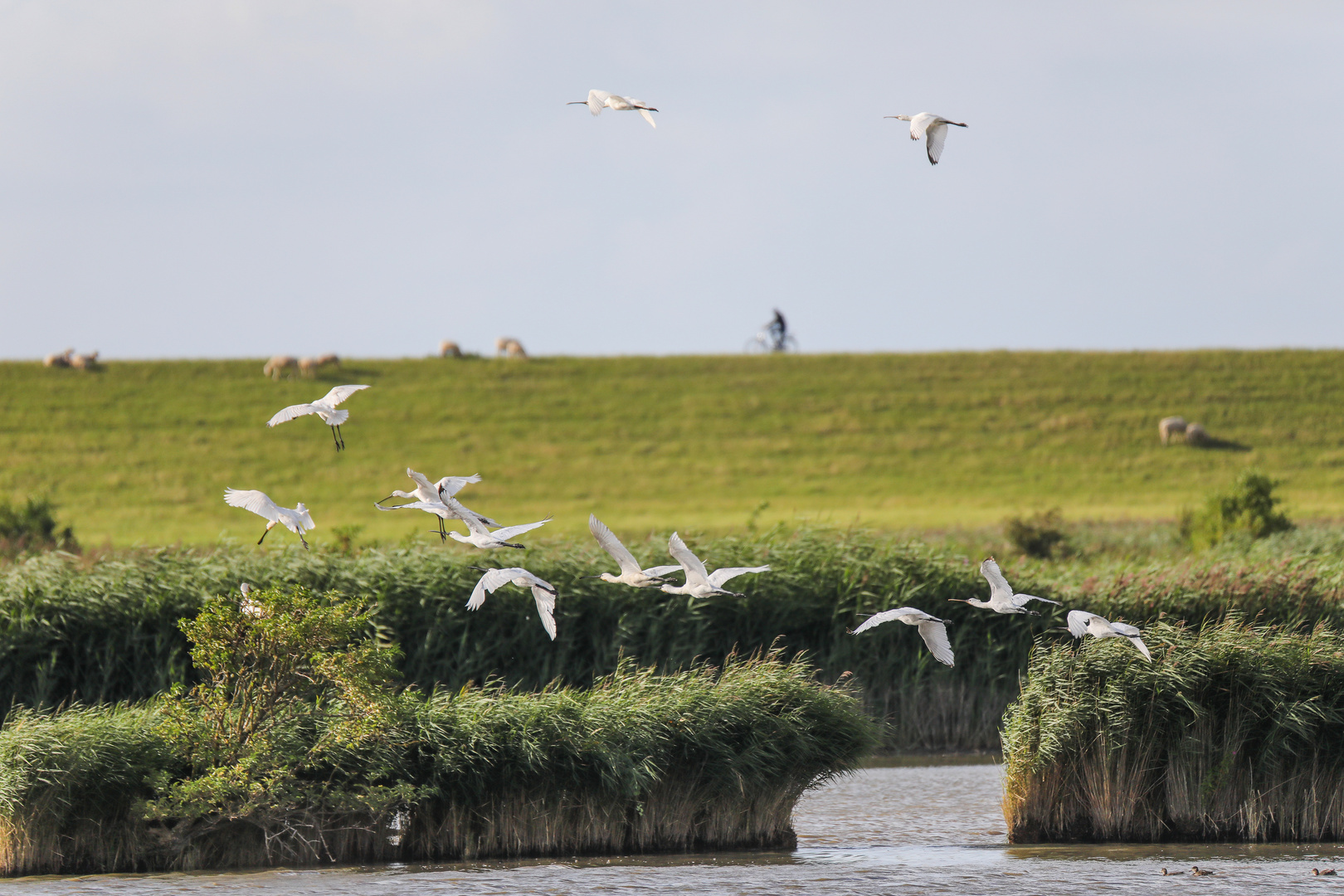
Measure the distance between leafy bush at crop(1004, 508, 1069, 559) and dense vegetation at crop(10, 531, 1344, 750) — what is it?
44.6 feet

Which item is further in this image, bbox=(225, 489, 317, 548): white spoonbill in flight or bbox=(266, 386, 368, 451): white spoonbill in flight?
bbox=(225, 489, 317, 548): white spoonbill in flight

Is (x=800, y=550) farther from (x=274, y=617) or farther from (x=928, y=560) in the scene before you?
(x=274, y=617)

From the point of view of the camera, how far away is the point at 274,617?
14719mm

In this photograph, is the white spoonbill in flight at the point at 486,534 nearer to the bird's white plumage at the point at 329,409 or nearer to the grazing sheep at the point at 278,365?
the bird's white plumage at the point at 329,409

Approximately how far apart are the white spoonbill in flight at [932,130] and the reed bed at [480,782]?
6589mm

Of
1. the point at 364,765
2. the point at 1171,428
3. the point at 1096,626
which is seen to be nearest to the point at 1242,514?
the point at 1096,626

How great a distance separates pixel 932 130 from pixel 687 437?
58.1 meters

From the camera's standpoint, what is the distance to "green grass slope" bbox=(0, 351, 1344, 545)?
59406 millimetres

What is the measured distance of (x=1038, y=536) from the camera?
38.6 m

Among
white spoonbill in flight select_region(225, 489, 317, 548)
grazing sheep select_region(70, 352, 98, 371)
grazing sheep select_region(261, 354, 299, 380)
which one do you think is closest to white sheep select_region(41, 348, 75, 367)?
grazing sheep select_region(70, 352, 98, 371)

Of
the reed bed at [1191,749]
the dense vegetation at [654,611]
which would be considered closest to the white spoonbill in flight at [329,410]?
the reed bed at [1191,749]

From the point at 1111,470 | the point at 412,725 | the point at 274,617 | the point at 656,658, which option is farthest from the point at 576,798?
the point at 1111,470

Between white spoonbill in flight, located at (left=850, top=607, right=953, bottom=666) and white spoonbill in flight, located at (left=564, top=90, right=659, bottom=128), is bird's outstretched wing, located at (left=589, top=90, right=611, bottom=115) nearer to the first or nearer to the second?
white spoonbill in flight, located at (left=564, top=90, right=659, bottom=128)

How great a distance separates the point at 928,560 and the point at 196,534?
35855mm
